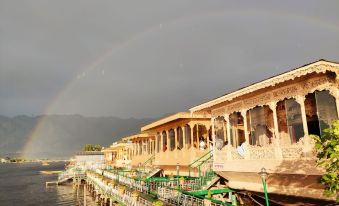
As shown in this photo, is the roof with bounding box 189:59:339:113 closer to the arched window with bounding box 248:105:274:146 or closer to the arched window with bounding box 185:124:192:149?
the arched window with bounding box 248:105:274:146

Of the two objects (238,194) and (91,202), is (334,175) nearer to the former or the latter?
(238,194)

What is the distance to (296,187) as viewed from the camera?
12.1 meters

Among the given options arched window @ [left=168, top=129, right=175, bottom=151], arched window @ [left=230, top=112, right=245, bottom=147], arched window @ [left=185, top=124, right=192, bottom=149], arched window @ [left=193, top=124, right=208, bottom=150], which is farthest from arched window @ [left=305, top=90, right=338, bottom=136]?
arched window @ [left=168, top=129, right=175, bottom=151]

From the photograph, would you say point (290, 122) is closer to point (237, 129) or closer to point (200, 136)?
point (237, 129)

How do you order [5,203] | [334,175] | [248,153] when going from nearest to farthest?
1. [334,175]
2. [248,153]
3. [5,203]

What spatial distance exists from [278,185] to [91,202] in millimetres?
31394

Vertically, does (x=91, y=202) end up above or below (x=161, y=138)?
below

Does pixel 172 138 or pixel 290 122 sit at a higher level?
pixel 290 122

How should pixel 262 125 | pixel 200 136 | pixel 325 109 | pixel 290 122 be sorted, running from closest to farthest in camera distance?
pixel 325 109
pixel 290 122
pixel 262 125
pixel 200 136

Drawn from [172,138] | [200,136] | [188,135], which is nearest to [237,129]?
[200,136]

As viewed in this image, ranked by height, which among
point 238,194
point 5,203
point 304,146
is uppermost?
point 304,146

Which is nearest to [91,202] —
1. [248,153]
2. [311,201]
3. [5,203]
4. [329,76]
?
[5,203]

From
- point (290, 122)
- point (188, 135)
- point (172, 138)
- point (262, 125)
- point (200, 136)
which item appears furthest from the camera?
point (172, 138)

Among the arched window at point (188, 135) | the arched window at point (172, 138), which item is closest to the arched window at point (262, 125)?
the arched window at point (188, 135)
